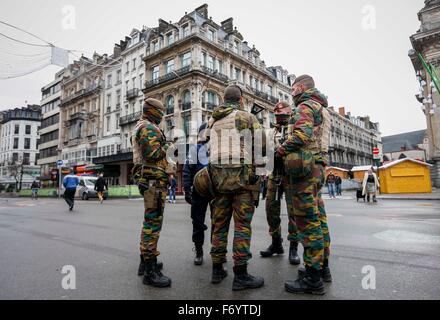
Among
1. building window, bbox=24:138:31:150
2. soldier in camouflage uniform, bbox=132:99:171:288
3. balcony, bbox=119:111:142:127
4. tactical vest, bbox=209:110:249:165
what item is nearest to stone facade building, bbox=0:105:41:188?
building window, bbox=24:138:31:150

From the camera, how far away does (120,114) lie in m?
36.6

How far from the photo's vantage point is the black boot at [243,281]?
2580mm

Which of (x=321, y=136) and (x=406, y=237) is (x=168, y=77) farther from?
(x=321, y=136)

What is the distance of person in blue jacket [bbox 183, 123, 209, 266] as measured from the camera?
373 cm

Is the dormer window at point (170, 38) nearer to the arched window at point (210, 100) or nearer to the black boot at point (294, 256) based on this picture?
the arched window at point (210, 100)

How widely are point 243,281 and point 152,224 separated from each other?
3.64ft

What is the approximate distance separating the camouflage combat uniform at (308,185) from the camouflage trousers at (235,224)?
0.48m

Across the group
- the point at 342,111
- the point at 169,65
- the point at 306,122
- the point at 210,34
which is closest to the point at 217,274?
the point at 306,122

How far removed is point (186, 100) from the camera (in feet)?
98.2

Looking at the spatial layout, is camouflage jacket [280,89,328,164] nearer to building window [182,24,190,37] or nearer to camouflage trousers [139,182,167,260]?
camouflage trousers [139,182,167,260]

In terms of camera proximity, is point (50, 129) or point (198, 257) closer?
point (198, 257)

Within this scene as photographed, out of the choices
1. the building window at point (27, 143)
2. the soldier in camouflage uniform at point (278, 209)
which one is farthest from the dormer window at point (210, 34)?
the building window at point (27, 143)

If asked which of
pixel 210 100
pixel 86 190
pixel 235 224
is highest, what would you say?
pixel 210 100
